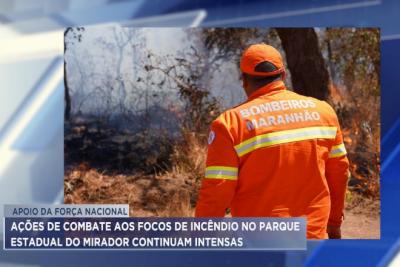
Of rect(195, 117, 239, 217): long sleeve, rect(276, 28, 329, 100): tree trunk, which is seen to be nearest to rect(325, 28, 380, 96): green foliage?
rect(276, 28, 329, 100): tree trunk

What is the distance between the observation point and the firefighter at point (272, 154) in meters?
3.96

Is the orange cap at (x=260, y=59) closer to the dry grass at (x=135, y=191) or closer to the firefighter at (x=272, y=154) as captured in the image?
the firefighter at (x=272, y=154)

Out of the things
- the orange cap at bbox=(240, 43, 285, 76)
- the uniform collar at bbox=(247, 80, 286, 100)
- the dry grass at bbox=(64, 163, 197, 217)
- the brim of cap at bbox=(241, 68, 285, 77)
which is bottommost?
the dry grass at bbox=(64, 163, 197, 217)

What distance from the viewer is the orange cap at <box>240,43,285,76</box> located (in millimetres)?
4043

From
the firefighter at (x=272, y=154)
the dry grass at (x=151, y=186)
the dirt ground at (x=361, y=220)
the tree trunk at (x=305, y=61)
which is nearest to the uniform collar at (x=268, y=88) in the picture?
the firefighter at (x=272, y=154)

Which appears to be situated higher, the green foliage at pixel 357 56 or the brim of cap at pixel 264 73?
the green foliage at pixel 357 56

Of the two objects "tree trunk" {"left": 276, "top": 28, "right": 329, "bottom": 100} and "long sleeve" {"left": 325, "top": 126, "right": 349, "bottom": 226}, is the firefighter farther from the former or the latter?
"tree trunk" {"left": 276, "top": 28, "right": 329, "bottom": 100}

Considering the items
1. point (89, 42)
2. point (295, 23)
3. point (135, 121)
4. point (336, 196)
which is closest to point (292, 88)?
point (295, 23)

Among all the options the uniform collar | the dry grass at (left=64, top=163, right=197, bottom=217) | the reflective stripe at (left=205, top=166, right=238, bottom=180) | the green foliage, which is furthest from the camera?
the green foliage

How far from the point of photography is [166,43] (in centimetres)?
420

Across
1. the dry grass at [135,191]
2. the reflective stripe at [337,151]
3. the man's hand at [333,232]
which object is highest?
the reflective stripe at [337,151]

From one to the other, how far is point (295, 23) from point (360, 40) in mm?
404

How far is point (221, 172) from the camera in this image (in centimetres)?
397

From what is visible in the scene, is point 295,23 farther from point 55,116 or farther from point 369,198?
point 55,116
